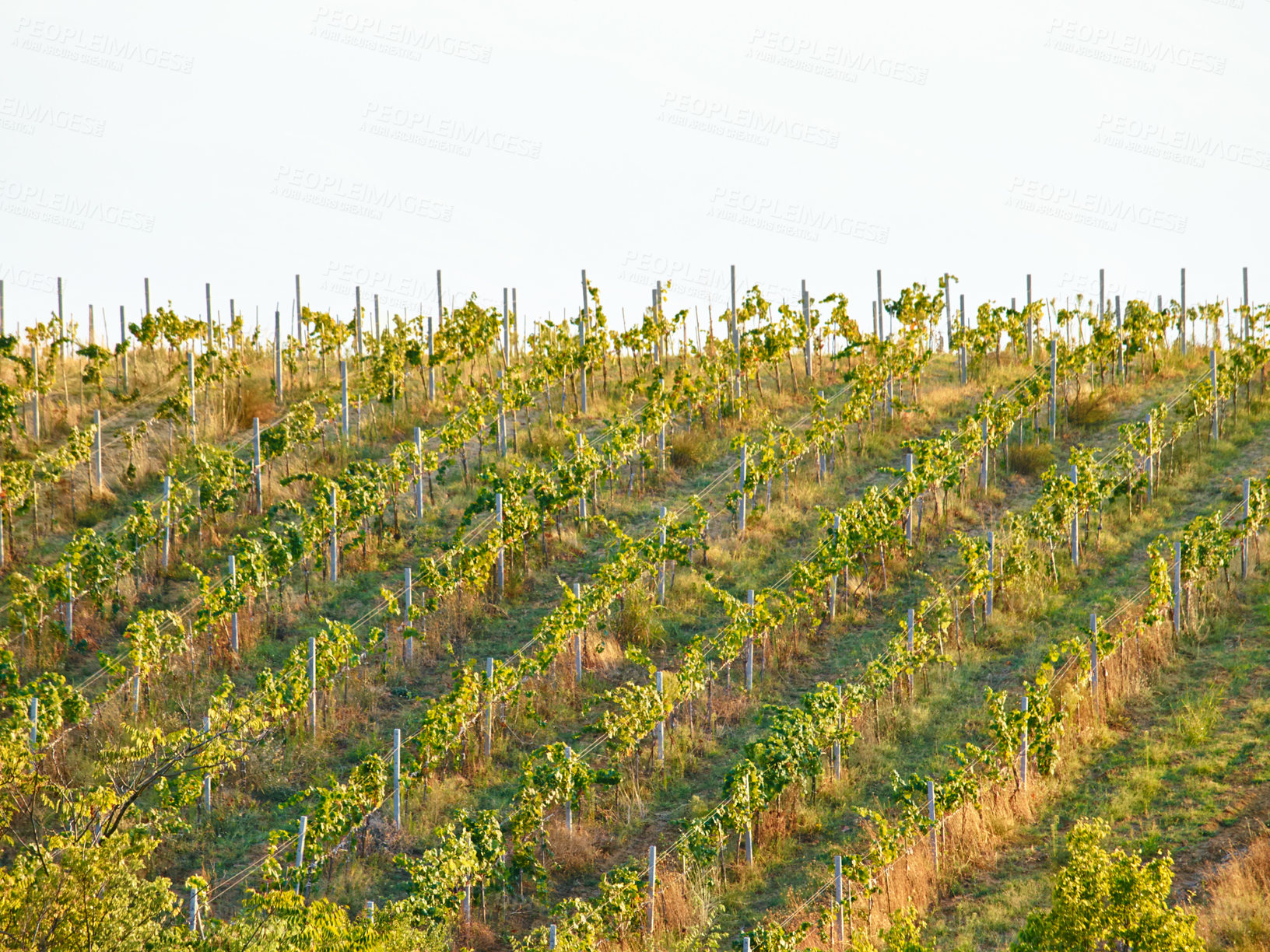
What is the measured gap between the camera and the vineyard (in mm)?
10438

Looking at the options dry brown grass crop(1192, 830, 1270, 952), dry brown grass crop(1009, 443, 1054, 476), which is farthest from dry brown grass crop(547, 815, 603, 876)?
dry brown grass crop(1009, 443, 1054, 476)

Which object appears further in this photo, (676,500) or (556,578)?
(676,500)

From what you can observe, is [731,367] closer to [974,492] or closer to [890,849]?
[974,492]

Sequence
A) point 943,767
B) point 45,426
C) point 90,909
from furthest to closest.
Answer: point 45,426 → point 943,767 → point 90,909

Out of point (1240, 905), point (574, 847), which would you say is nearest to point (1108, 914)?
point (1240, 905)

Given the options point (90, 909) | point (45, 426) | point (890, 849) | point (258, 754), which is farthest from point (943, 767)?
point (45, 426)

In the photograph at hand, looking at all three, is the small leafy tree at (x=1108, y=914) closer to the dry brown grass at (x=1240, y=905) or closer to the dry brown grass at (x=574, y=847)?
the dry brown grass at (x=1240, y=905)

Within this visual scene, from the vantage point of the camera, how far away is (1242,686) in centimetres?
1365

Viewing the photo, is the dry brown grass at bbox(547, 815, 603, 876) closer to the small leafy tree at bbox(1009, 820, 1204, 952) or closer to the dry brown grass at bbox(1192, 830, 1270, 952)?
the small leafy tree at bbox(1009, 820, 1204, 952)

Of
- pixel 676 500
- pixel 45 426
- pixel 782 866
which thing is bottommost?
pixel 782 866

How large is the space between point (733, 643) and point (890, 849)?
144 inches

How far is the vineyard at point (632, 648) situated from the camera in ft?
34.2

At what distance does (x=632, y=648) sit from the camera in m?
13.3

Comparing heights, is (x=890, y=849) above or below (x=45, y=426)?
below
